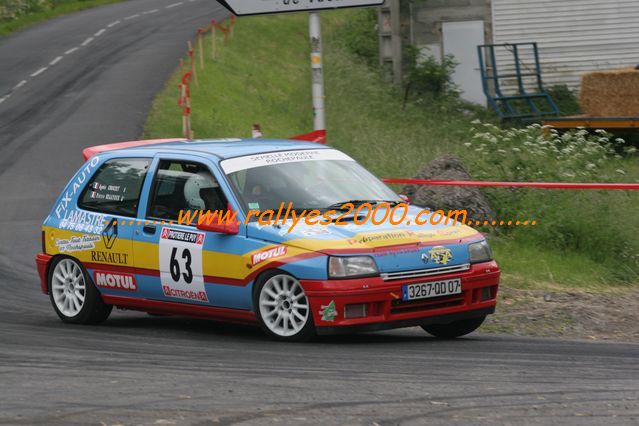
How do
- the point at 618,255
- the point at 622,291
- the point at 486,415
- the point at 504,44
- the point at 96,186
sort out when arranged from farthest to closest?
the point at 504,44 < the point at 618,255 < the point at 622,291 < the point at 96,186 < the point at 486,415

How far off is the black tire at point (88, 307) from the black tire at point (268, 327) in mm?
2077

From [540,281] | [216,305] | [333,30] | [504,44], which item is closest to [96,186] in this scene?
[216,305]

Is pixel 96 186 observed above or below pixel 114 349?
above

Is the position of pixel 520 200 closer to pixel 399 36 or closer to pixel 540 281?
pixel 540 281

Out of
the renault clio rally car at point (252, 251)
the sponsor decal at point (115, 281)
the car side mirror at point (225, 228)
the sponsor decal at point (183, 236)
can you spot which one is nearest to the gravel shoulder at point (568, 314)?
the renault clio rally car at point (252, 251)

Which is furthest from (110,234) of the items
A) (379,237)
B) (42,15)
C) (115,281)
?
(42,15)

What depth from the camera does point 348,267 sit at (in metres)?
8.89

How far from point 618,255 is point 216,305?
5690 millimetres

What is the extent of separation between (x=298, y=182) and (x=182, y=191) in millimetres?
984

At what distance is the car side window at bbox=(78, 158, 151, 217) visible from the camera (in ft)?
34.6

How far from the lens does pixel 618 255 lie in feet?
44.7

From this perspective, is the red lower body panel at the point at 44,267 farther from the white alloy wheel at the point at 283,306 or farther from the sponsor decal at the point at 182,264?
the white alloy wheel at the point at 283,306

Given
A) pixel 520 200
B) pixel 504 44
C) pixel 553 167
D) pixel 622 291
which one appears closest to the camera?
pixel 622 291

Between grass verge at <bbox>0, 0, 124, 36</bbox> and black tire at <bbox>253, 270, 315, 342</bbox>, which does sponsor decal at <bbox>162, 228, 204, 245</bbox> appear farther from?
grass verge at <bbox>0, 0, 124, 36</bbox>
